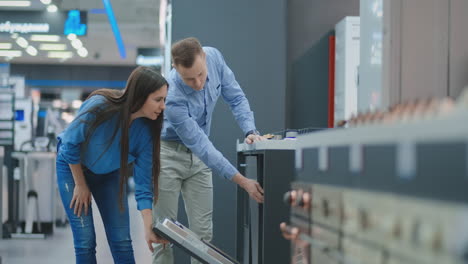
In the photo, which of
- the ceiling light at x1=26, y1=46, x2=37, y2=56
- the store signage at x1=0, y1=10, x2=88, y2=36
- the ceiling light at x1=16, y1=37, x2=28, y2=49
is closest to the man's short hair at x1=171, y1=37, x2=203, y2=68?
the store signage at x1=0, y1=10, x2=88, y2=36

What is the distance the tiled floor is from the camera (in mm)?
5916

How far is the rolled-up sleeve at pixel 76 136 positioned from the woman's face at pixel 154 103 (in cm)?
22

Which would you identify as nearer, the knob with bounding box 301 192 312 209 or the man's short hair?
the knob with bounding box 301 192 312 209

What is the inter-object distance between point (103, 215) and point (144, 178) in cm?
28

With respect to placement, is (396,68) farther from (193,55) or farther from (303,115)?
(303,115)

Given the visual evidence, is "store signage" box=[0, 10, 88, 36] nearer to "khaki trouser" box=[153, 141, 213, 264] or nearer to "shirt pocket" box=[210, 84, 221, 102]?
"shirt pocket" box=[210, 84, 221, 102]

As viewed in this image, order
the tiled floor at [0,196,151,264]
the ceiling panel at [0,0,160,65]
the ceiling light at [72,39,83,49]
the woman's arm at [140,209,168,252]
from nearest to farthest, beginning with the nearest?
the woman's arm at [140,209,168,252] < the tiled floor at [0,196,151,264] < the ceiling panel at [0,0,160,65] < the ceiling light at [72,39,83,49]

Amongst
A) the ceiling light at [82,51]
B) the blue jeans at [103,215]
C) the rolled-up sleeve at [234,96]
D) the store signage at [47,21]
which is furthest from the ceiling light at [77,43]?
the blue jeans at [103,215]

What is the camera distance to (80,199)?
10.4ft

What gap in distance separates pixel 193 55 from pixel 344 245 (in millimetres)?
2167

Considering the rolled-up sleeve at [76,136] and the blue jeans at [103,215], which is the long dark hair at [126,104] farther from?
the blue jeans at [103,215]

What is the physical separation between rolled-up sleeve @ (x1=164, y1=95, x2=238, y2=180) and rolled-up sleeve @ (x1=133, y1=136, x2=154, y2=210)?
32 cm

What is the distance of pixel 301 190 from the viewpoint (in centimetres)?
191

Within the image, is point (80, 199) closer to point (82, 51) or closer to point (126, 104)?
point (126, 104)
